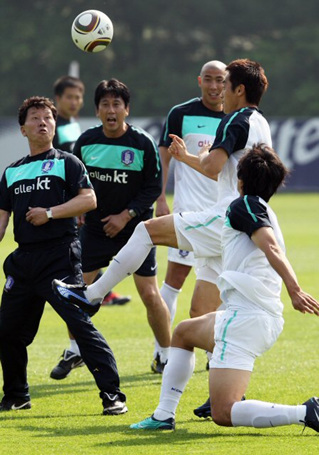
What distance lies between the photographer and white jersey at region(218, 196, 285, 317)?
5766 millimetres

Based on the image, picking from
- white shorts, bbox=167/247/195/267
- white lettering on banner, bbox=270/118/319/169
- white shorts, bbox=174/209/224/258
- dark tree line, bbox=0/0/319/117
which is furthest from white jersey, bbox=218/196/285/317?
dark tree line, bbox=0/0/319/117

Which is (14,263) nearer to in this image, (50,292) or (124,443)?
(50,292)

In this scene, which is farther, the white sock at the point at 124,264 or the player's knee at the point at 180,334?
the white sock at the point at 124,264

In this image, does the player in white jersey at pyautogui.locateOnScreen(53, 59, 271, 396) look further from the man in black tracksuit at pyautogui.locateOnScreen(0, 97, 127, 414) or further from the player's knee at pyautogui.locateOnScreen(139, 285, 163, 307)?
the player's knee at pyautogui.locateOnScreen(139, 285, 163, 307)

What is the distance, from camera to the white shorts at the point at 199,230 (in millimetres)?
6609

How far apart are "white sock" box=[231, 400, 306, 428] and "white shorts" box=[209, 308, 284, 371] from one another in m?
A: 0.22

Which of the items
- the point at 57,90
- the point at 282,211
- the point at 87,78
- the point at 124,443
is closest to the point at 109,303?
the point at 57,90

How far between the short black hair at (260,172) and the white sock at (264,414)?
3.86 ft

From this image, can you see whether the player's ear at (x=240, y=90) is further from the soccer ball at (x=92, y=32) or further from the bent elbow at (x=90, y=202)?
the soccer ball at (x=92, y=32)

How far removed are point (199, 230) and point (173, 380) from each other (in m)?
1.03

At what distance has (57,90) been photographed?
1152 cm

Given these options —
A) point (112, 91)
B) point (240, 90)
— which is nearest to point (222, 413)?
point (240, 90)

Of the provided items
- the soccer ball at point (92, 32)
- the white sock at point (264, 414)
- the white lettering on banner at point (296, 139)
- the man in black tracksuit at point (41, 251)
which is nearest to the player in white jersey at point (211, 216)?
the man in black tracksuit at point (41, 251)

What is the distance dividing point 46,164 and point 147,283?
1.90m
